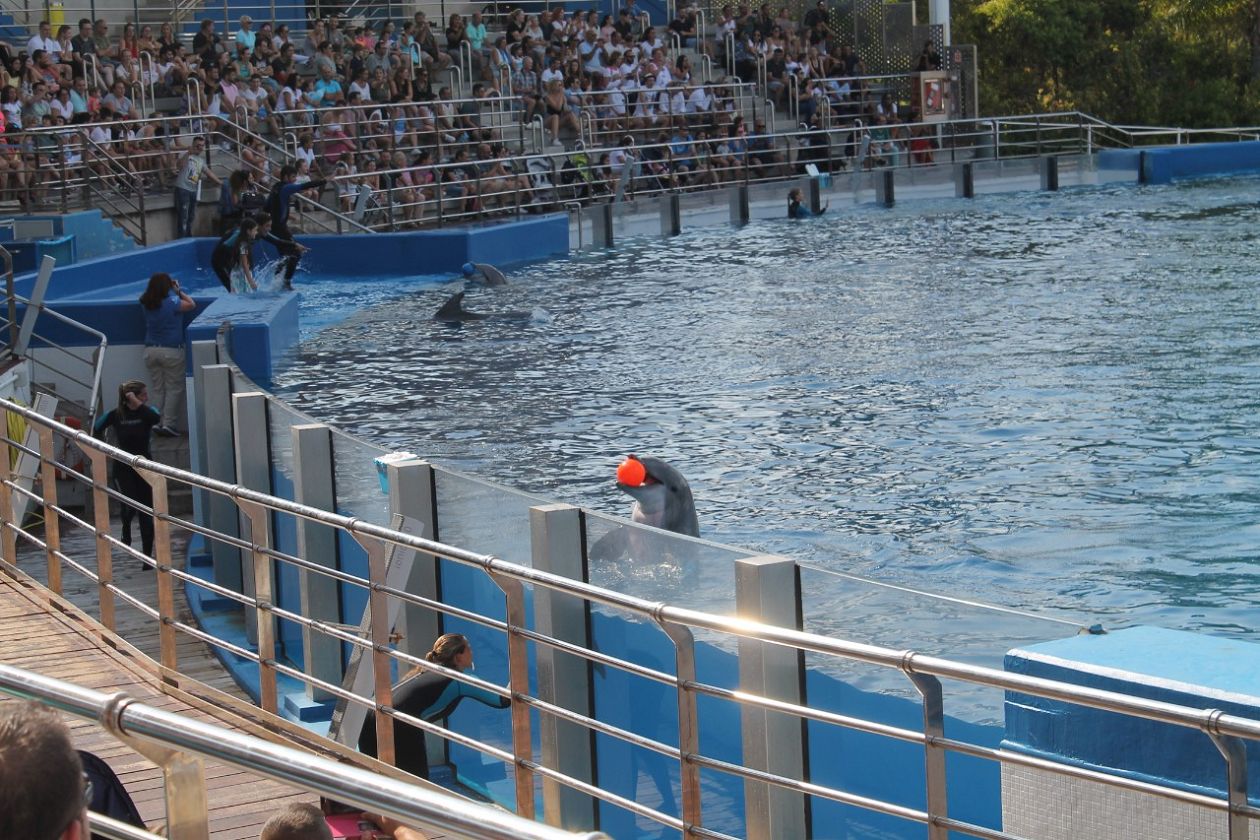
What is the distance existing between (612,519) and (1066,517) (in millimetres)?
6068

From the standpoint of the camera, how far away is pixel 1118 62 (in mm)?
45969

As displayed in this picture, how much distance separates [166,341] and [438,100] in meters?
13.0

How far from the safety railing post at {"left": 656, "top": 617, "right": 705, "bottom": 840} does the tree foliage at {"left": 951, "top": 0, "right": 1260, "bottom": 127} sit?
4249 cm

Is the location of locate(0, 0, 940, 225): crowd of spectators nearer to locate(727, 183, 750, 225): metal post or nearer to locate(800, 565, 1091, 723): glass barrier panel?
locate(727, 183, 750, 225): metal post

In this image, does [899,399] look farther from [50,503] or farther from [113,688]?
[113,688]

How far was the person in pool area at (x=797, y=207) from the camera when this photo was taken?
30047 mm

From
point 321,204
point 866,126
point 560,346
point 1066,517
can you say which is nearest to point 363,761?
point 1066,517

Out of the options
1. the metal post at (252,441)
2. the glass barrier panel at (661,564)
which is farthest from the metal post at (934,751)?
the metal post at (252,441)

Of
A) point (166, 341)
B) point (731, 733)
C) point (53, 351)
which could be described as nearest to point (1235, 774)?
point (731, 733)

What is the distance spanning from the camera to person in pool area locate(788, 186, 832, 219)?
98.6ft

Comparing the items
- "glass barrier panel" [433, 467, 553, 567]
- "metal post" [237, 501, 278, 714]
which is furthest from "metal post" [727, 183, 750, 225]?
"metal post" [237, 501, 278, 714]

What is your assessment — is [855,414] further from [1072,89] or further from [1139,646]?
[1072,89]

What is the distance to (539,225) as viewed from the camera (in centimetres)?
2567

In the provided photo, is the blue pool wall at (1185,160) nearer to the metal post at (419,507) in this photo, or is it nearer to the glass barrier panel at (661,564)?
the metal post at (419,507)
